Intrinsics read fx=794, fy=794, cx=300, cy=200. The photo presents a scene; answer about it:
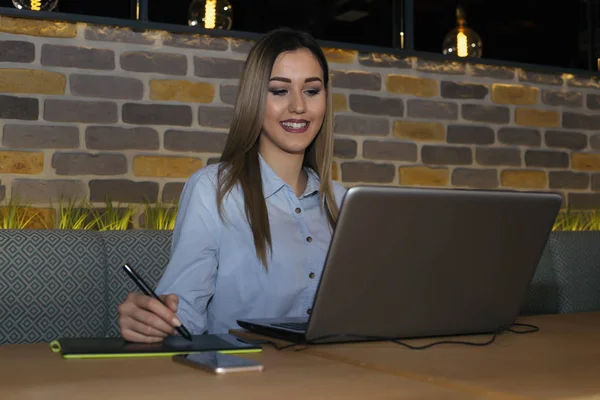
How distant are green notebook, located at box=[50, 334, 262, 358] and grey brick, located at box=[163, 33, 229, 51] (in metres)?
1.82

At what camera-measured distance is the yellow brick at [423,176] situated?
3.34 meters

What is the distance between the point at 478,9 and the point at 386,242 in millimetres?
3710

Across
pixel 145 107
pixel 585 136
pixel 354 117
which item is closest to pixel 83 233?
pixel 145 107

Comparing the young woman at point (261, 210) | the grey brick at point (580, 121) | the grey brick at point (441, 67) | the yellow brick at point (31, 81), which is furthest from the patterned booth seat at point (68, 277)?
the grey brick at point (580, 121)

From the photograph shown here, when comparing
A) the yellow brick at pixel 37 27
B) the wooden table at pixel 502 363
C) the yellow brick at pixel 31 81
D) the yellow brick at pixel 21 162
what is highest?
the yellow brick at pixel 37 27

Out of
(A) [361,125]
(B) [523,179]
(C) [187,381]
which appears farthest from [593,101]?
(C) [187,381]

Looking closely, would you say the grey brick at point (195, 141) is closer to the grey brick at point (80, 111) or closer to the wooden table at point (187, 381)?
the grey brick at point (80, 111)

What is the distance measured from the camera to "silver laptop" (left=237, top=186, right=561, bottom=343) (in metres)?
1.20

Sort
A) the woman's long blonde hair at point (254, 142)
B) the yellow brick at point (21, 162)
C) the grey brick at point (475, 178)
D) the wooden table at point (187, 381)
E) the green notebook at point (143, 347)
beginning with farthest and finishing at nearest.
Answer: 1. the grey brick at point (475, 178)
2. the yellow brick at point (21, 162)
3. the woman's long blonde hair at point (254, 142)
4. the green notebook at point (143, 347)
5. the wooden table at point (187, 381)

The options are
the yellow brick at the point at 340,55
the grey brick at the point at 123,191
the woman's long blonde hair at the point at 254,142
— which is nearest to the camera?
the woman's long blonde hair at the point at 254,142

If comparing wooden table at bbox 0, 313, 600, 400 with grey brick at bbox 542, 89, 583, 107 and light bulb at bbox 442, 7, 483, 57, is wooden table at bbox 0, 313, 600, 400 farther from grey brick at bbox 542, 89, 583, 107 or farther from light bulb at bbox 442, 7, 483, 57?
light bulb at bbox 442, 7, 483, 57

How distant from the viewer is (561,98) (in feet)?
12.2

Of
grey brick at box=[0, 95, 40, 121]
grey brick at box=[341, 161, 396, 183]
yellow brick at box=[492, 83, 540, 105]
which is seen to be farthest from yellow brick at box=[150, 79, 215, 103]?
yellow brick at box=[492, 83, 540, 105]

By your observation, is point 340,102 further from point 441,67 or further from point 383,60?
point 441,67
